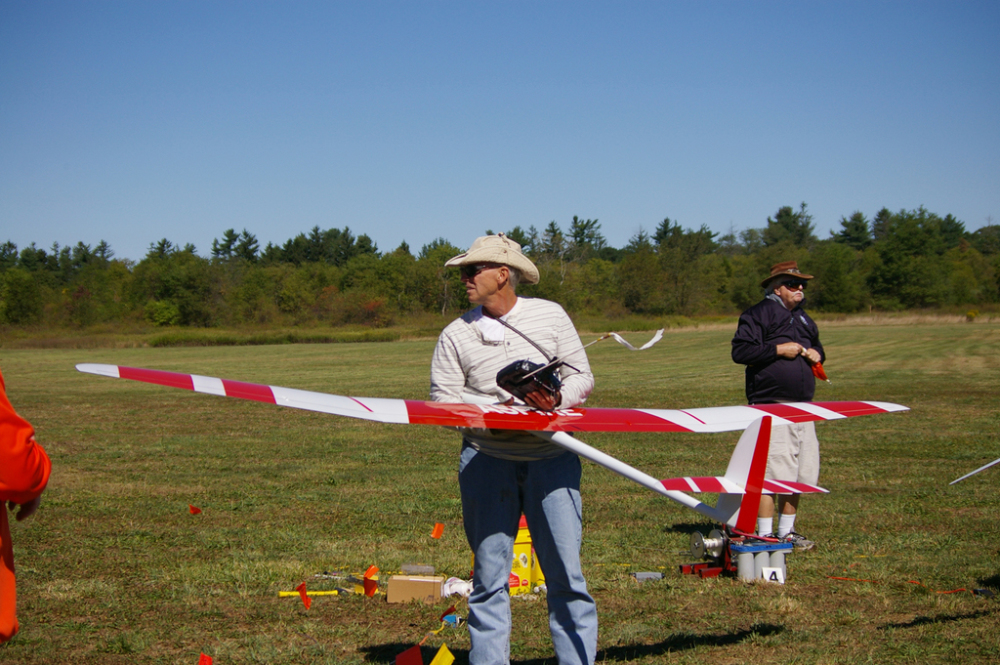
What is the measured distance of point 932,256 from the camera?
81.8 m

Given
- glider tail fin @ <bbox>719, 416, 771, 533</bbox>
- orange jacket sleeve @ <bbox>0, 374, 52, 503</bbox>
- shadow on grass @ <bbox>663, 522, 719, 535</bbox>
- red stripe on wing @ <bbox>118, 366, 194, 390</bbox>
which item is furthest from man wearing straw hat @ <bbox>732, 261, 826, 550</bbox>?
orange jacket sleeve @ <bbox>0, 374, 52, 503</bbox>

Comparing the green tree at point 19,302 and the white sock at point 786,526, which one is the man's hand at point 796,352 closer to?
the white sock at point 786,526

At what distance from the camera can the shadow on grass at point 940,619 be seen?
163 inches

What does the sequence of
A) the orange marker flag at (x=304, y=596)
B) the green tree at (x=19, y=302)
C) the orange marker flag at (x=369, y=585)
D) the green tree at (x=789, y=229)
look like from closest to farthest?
the orange marker flag at (x=304, y=596), the orange marker flag at (x=369, y=585), the green tree at (x=19, y=302), the green tree at (x=789, y=229)

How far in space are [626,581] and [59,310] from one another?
244ft

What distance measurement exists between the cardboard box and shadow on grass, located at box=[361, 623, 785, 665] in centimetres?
58

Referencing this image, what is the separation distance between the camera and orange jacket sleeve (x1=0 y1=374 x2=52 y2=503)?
2.11m

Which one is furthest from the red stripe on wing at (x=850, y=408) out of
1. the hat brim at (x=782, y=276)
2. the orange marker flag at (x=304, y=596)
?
the orange marker flag at (x=304, y=596)

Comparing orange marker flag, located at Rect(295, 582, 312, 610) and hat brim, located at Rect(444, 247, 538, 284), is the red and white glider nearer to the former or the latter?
hat brim, located at Rect(444, 247, 538, 284)

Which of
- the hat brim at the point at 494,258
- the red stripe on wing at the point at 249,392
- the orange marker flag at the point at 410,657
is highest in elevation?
the hat brim at the point at 494,258

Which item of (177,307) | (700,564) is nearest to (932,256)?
(177,307)

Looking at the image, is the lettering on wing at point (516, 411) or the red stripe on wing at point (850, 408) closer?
→ the lettering on wing at point (516, 411)

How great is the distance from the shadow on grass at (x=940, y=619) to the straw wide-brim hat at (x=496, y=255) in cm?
275

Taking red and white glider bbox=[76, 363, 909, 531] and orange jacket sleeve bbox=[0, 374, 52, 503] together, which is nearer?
orange jacket sleeve bbox=[0, 374, 52, 503]
